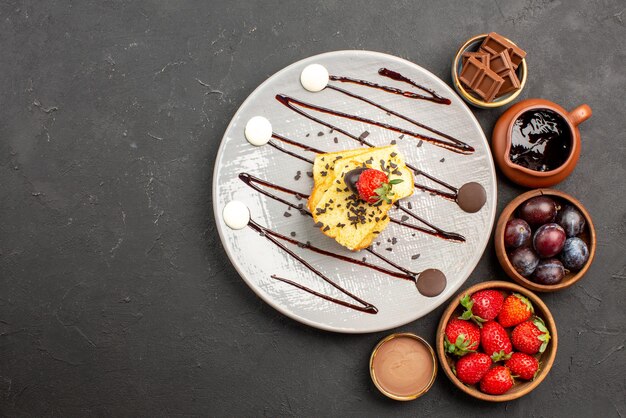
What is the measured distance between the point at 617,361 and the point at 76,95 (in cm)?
381

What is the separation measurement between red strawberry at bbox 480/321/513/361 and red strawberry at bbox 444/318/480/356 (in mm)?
49

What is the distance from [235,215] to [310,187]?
48cm

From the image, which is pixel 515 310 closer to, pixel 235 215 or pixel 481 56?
pixel 481 56

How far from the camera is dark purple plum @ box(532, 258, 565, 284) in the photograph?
11.2 feet

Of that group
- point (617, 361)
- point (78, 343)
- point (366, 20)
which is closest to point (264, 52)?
point (366, 20)

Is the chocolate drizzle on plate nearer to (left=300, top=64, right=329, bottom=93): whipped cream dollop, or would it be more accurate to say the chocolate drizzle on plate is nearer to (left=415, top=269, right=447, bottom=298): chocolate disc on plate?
(left=300, top=64, right=329, bottom=93): whipped cream dollop

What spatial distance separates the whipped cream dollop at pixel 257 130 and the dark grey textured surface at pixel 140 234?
0.31 meters

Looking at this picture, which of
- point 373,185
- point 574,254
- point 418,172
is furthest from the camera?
point 418,172

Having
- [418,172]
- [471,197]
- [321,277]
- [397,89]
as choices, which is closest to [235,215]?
[321,277]

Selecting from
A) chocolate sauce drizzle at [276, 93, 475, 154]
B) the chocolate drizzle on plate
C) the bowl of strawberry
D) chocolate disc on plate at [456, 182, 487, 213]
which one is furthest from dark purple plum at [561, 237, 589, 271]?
chocolate sauce drizzle at [276, 93, 475, 154]

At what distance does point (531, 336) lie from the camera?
3.40 meters

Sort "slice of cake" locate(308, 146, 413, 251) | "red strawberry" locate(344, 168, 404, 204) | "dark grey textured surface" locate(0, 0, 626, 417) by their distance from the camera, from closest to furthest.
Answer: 1. "red strawberry" locate(344, 168, 404, 204)
2. "slice of cake" locate(308, 146, 413, 251)
3. "dark grey textured surface" locate(0, 0, 626, 417)

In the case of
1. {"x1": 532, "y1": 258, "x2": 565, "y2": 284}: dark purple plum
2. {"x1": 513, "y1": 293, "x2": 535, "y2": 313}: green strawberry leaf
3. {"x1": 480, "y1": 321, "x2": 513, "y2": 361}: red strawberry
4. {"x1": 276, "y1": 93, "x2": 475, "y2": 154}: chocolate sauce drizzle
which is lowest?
{"x1": 480, "y1": 321, "x2": 513, "y2": 361}: red strawberry

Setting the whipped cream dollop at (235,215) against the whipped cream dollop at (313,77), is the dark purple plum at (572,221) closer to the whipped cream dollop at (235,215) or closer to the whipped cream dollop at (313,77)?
the whipped cream dollop at (313,77)
